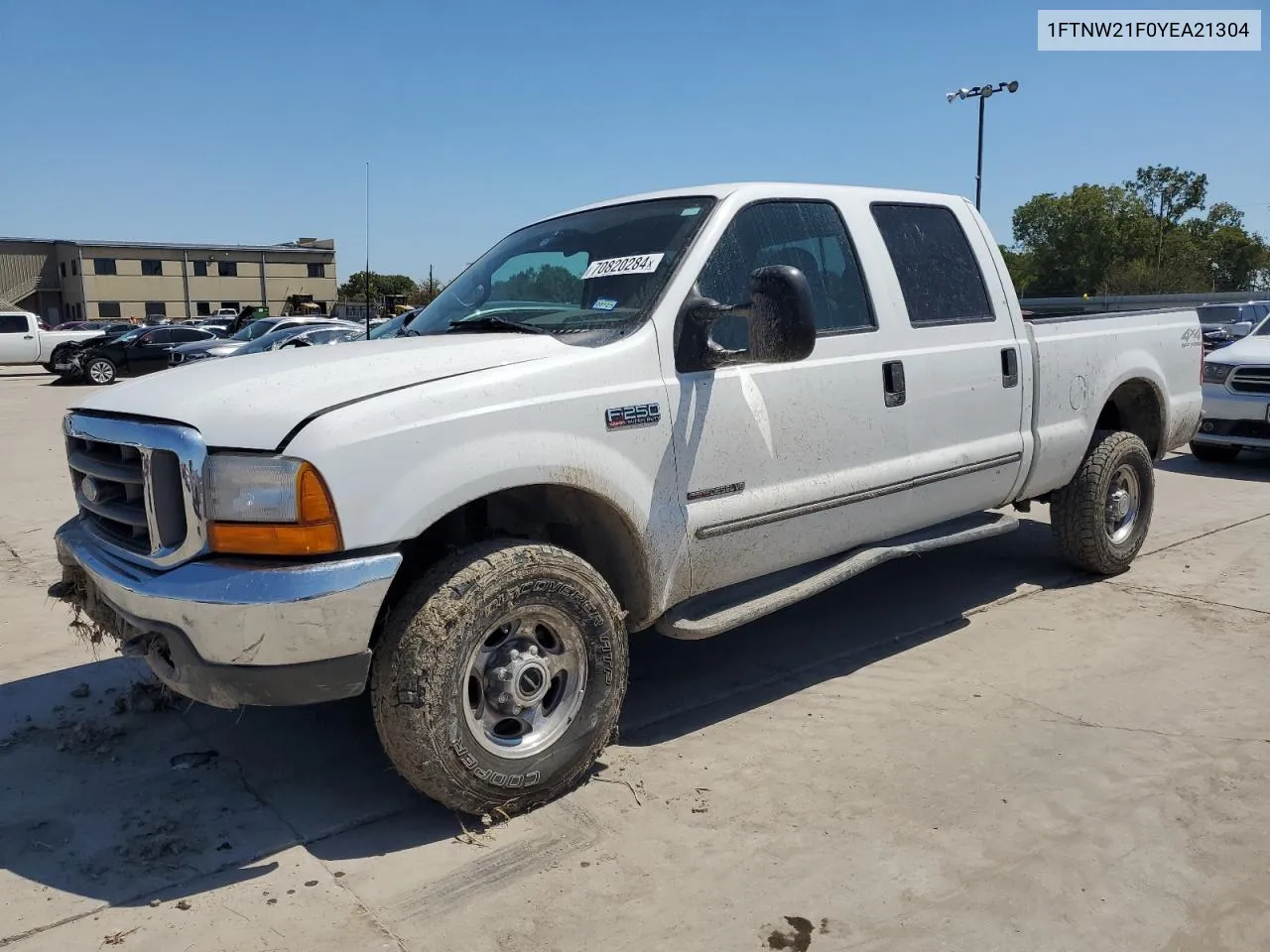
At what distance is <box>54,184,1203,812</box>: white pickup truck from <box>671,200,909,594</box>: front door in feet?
0.04

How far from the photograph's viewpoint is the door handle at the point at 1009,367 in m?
4.72

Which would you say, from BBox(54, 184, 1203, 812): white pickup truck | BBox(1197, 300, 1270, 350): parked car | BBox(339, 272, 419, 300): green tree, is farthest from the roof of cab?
BBox(339, 272, 419, 300): green tree

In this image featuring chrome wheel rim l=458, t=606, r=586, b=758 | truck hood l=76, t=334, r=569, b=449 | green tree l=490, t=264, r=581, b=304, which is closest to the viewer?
truck hood l=76, t=334, r=569, b=449

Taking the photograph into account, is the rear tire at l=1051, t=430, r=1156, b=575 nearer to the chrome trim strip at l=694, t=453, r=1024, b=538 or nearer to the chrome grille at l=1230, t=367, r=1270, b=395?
the chrome trim strip at l=694, t=453, r=1024, b=538

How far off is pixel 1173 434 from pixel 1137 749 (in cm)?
311

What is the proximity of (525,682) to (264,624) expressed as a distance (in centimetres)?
84

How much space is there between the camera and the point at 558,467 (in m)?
3.12

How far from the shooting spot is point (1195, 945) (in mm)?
2514

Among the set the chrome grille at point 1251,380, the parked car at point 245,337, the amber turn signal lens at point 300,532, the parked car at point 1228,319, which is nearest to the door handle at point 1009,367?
the amber turn signal lens at point 300,532

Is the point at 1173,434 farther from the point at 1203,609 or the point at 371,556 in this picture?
the point at 371,556

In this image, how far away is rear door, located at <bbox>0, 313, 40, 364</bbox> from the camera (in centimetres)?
2594

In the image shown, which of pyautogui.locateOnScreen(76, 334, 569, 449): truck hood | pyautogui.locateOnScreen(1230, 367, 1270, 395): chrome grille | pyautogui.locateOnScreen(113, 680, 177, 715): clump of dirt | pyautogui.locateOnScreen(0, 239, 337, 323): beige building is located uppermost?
pyautogui.locateOnScreen(0, 239, 337, 323): beige building

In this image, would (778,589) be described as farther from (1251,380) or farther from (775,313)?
(1251,380)

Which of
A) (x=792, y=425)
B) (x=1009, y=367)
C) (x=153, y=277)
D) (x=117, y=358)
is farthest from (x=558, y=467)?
(x=153, y=277)
